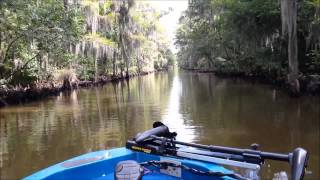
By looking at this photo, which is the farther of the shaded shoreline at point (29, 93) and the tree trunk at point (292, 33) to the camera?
the shaded shoreline at point (29, 93)

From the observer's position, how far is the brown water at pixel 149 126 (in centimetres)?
846

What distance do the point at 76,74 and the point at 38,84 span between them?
23.3ft

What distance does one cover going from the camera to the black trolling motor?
7.21 ft

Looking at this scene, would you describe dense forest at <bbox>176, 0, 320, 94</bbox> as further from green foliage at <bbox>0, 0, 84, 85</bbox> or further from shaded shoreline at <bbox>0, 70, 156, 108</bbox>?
shaded shoreline at <bbox>0, 70, 156, 108</bbox>

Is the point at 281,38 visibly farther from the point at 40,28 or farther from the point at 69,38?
the point at 40,28

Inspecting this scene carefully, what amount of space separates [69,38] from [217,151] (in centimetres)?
Answer: 1504

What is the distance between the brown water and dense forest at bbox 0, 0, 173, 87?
8.94 ft

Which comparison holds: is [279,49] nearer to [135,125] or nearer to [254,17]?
[254,17]

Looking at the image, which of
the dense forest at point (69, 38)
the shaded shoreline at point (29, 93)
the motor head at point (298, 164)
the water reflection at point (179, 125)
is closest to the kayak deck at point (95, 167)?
the motor head at point (298, 164)

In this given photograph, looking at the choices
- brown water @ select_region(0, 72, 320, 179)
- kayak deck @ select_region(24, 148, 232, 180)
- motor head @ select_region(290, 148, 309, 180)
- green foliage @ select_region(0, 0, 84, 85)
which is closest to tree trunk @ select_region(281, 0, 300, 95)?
brown water @ select_region(0, 72, 320, 179)

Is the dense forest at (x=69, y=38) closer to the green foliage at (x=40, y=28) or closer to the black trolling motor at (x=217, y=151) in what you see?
the green foliage at (x=40, y=28)

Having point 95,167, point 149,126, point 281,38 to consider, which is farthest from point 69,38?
point 95,167

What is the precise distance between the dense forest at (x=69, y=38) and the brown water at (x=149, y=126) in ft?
8.94

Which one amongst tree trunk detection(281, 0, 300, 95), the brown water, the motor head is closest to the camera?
the motor head
